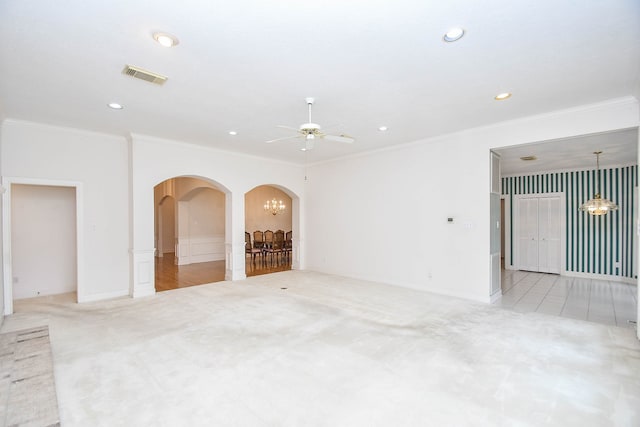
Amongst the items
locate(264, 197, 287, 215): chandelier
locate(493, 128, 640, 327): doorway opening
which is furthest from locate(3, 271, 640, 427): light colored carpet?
locate(264, 197, 287, 215): chandelier

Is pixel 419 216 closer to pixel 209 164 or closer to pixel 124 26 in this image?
pixel 209 164

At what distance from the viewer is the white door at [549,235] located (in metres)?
8.03

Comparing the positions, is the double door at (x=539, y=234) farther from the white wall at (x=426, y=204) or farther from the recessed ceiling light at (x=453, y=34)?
the recessed ceiling light at (x=453, y=34)

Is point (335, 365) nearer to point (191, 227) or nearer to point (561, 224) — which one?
point (561, 224)

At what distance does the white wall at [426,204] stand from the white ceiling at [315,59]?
442mm

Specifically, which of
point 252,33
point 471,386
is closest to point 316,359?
point 471,386

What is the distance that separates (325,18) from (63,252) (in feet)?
21.4

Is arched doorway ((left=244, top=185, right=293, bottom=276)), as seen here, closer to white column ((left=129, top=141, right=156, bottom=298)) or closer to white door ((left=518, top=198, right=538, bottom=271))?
white column ((left=129, top=141, right=156, bottom=298))

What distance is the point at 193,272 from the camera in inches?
325

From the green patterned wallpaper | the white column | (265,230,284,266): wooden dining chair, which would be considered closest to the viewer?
the white column

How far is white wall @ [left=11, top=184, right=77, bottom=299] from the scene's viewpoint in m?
5.54

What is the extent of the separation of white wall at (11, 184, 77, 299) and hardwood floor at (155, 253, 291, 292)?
1739mm

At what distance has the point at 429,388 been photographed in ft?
8.64

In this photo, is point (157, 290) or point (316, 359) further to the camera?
point (157, 290)
